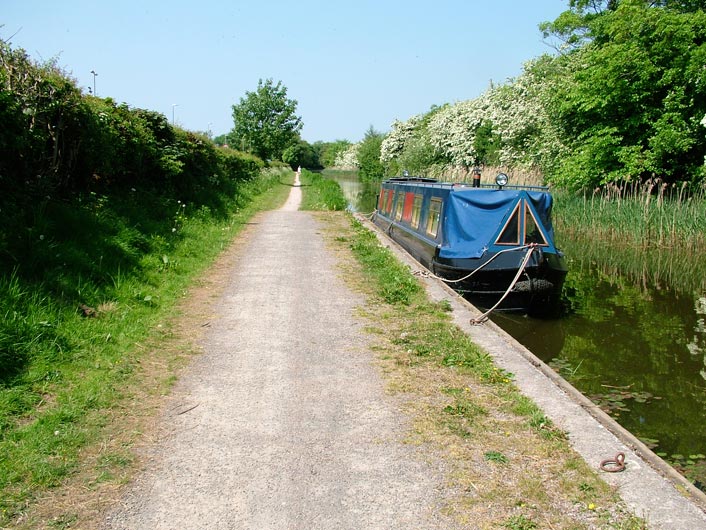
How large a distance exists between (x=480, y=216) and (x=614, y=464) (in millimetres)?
6368

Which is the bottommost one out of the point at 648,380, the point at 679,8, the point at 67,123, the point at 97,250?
the point at 648,380

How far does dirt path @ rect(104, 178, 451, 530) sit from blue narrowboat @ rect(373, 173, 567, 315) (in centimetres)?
326

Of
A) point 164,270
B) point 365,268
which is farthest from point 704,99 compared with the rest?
point 164,270

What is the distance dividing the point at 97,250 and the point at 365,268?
425cm

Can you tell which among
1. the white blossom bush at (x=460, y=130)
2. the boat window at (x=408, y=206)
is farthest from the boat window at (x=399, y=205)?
the white blossom bush at (x=460, y=130)

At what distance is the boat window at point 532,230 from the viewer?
366 inches

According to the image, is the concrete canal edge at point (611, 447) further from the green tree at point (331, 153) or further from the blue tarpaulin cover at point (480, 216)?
the green tree at point (331, 153)

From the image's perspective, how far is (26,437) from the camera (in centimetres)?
354

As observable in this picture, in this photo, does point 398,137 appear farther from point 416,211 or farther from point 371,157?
point 416,211

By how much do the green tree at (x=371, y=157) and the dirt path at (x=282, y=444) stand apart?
54331mm

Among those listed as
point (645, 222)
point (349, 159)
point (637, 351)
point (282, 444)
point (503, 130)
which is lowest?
point (637, 351)

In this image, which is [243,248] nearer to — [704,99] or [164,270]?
[164,270]

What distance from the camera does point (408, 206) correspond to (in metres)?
13.7

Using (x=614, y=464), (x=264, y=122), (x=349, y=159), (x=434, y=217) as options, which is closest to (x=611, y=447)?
(x=614, y=464)
